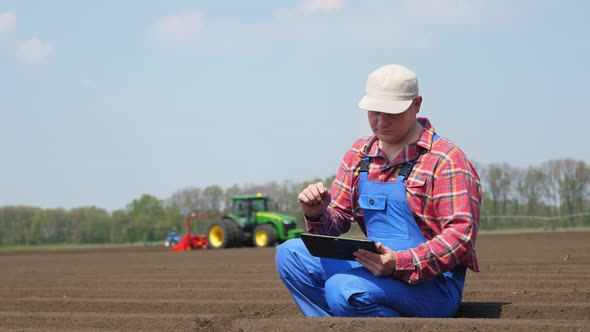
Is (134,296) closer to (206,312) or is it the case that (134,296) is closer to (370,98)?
(206,312)

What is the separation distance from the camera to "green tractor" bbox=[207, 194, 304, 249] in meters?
20.4

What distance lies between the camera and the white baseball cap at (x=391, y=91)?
3.36 meters

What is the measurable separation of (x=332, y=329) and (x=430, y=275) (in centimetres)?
48

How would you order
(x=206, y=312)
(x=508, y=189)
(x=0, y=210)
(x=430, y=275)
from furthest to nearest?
(x=0, y=210) < (x=508, y=189) < (x=206, y=312) < (x=430, y=275)

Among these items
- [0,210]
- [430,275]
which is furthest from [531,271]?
[0,210]

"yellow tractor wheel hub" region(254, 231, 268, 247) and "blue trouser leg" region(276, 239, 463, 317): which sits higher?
"yellow tractor wheel hub" region(254, 231, 268, 247)

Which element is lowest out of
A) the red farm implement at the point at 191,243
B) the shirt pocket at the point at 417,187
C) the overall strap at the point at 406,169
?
the red farm implement at the point at 191,243

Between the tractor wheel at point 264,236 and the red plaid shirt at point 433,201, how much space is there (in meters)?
16.5

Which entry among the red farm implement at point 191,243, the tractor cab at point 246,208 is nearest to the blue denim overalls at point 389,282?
the tractor cab at point 246,208

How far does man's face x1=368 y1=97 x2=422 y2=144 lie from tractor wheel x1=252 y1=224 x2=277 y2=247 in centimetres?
1674

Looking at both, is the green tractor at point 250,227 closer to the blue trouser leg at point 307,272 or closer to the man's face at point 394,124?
the blue trouser leg at point 307,272

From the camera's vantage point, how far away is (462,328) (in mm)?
3049

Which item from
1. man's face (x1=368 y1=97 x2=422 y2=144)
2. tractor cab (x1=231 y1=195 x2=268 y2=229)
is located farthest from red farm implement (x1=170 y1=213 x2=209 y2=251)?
man's face (x1=368 y1=97 x2=422 y2=144)

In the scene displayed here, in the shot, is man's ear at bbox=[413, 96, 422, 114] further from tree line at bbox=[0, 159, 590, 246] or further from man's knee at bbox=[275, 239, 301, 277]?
tree line at bbox=[0, 159, 590, 246]
